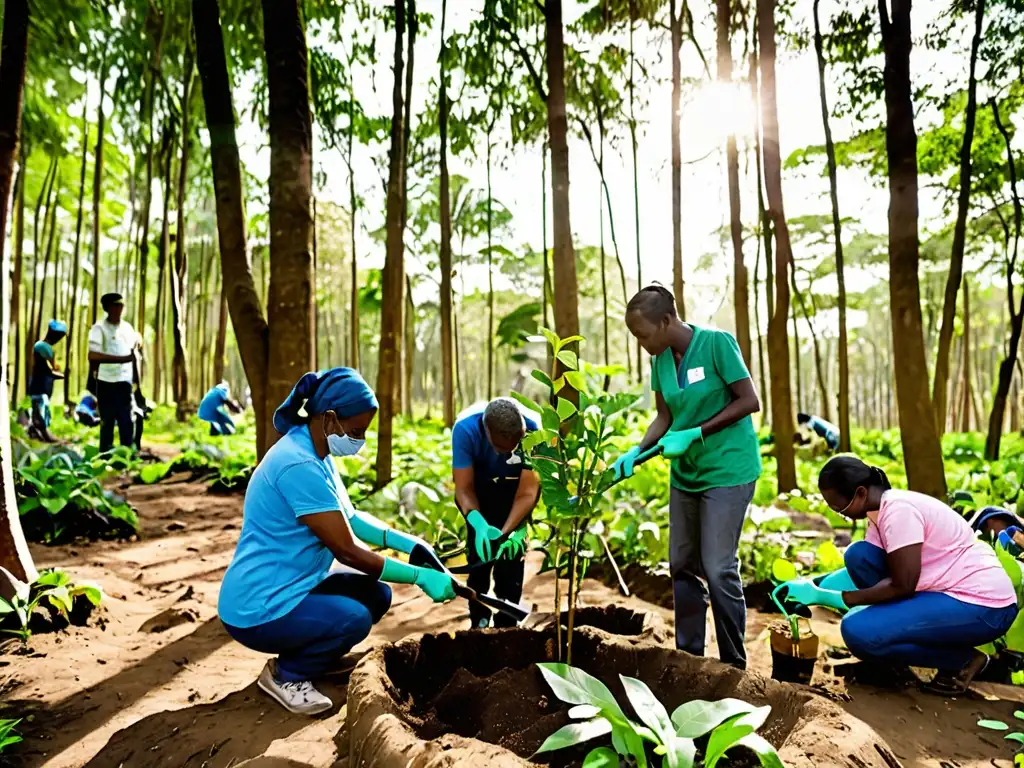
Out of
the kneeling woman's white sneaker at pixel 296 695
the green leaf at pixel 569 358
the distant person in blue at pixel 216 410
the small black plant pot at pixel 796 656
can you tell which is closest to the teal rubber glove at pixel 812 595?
the small black plant pot at pixel 796 656

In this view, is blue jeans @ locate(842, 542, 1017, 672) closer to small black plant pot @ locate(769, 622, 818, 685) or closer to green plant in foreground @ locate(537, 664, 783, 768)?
small black plant pot @ locate(769, 622, 818, 685)

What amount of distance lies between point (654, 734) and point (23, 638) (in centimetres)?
283

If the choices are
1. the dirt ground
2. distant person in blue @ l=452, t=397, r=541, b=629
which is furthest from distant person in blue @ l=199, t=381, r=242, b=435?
distant person in blue @ l=452, t=397, r=541, b=629

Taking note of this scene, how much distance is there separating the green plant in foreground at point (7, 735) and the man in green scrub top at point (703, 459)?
219cm

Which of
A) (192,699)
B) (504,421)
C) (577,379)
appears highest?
(577,379)

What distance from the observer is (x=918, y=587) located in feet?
9.41

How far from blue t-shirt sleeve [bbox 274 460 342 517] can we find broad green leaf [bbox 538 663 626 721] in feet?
3.60

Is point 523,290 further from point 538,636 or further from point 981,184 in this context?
point 538,636

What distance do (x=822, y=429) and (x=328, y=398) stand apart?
10617mm

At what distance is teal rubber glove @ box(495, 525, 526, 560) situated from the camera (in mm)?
3139

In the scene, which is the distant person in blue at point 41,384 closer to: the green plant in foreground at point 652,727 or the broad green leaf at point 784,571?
the broad green leaf at point 784,571

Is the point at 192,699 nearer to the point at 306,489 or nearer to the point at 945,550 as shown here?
the point at 306,489

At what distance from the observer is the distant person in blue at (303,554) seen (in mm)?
2467

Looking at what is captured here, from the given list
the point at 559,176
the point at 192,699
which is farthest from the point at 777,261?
the point at 192,699
